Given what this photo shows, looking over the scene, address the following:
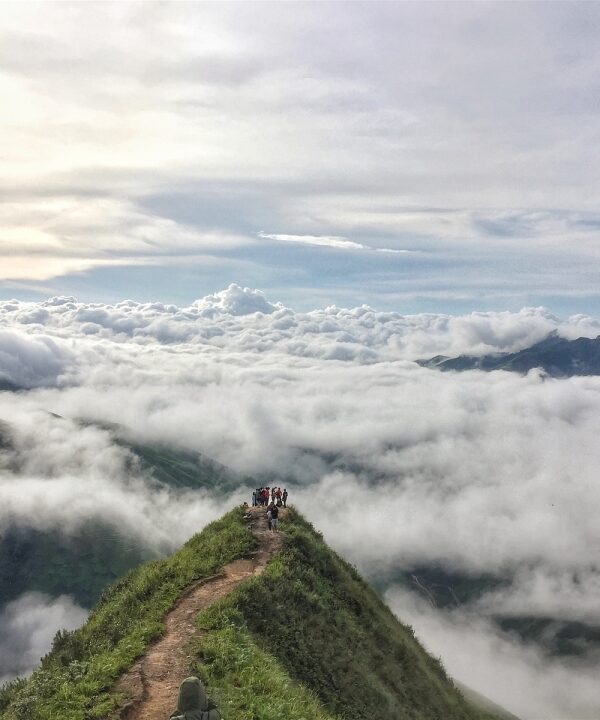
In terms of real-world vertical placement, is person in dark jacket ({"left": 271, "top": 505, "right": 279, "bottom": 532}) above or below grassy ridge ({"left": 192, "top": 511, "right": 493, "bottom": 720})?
above

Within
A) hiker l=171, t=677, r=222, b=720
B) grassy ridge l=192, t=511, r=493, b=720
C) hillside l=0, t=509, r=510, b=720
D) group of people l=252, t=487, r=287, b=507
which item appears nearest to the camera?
hiker l=171, t=677, r=222, b=720

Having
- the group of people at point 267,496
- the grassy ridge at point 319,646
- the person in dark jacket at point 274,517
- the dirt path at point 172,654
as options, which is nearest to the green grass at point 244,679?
the grassy ridge at point 319,646

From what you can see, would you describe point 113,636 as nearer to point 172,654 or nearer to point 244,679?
point 172,654

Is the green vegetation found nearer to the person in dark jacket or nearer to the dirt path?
the dirt path

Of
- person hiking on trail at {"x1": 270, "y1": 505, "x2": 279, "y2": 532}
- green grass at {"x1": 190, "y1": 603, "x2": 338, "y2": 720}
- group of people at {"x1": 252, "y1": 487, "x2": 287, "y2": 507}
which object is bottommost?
green grass at {"x1": 190, "y1": 603, "x2": 338, "y2": 720}

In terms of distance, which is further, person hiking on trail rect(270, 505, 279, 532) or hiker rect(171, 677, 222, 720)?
person hiking on trail rect(270, 505, 279, 532)

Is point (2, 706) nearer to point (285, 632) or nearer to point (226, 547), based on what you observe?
point (285, 632)

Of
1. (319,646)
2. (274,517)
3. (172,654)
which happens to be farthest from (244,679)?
(274,517)

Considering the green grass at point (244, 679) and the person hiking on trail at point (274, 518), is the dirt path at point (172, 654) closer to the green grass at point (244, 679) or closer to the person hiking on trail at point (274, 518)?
the green grass at point (244, 679)

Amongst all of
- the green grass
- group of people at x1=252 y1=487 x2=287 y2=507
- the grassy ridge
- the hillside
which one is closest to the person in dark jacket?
the hillside
